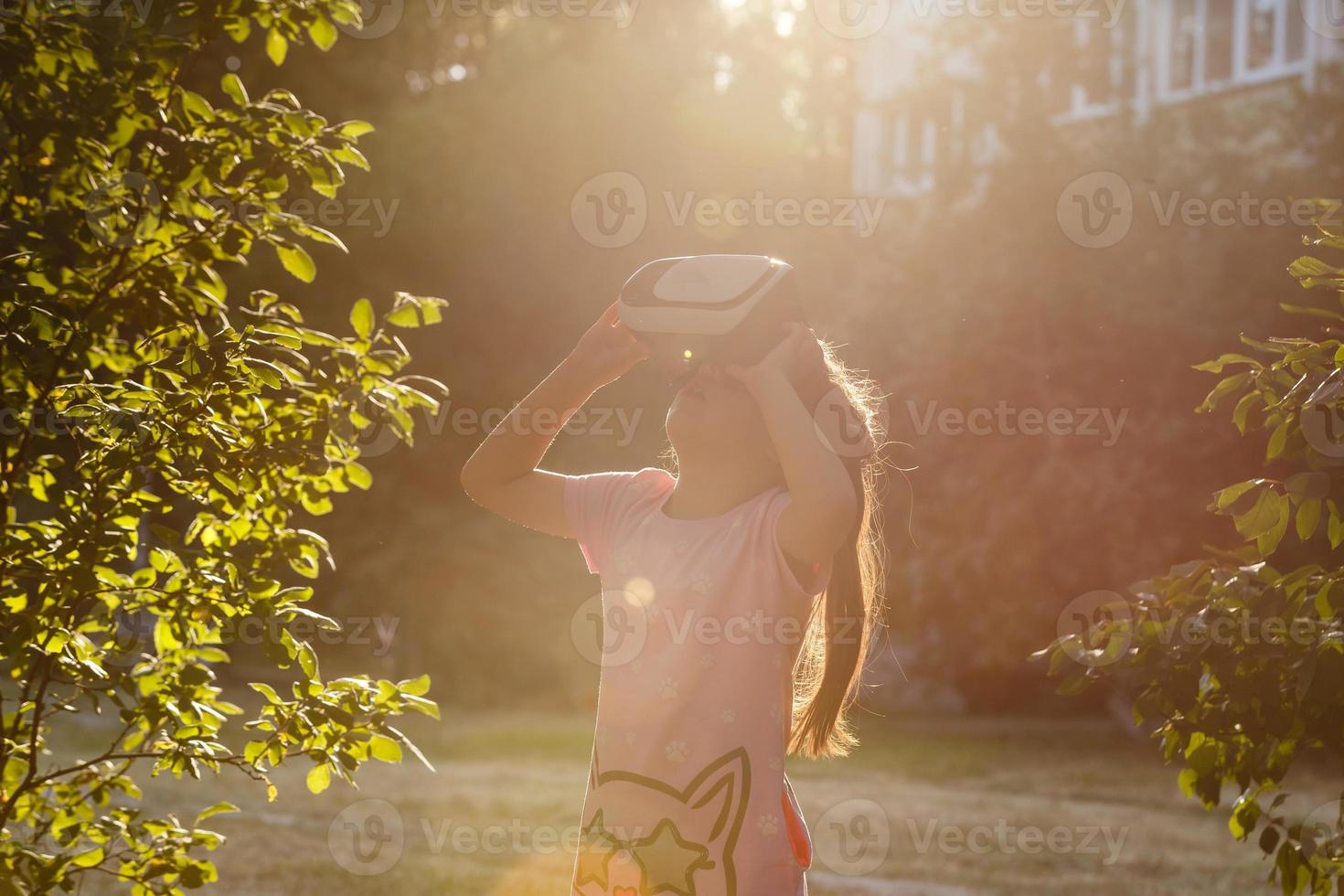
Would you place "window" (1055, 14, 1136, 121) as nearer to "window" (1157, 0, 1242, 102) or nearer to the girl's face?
"window" (1157, 0, 1242, 102)

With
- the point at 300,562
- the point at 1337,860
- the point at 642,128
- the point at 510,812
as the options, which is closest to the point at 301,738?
the point at 300,562

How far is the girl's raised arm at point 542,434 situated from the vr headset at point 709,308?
0.93 feet

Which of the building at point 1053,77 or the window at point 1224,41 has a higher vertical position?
the window at point 1224,41

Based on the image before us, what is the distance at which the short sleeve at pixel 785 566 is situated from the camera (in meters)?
2.63

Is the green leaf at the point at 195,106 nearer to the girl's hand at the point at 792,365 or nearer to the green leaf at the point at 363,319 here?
the green leaf at the point at 363,319

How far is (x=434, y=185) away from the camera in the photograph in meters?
19.3

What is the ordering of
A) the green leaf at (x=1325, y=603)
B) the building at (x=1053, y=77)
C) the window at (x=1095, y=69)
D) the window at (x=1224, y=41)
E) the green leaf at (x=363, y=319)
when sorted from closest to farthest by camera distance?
the green leaf at (x=1325, y=603)
the green leaf at (x=363, y=319)
the building at (x=1053, y=77)
the window at (x=1095, y=69)
the window at (x=1224, y=41)

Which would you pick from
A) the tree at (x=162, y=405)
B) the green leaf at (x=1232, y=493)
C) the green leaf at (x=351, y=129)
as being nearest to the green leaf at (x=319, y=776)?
the tree at (x=162, y=405)

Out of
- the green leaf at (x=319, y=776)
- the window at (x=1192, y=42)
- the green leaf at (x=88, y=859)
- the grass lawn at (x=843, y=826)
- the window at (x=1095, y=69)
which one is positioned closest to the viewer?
the green leaf at (x=319, y=776)

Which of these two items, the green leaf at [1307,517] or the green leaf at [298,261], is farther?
the green leaf at [298,261]

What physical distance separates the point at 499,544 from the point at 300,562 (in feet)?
60.2

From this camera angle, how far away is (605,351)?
3.01 meters

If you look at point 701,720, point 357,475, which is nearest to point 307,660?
point 357,475

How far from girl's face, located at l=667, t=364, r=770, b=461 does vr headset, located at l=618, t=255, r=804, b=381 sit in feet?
0.25
